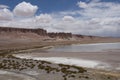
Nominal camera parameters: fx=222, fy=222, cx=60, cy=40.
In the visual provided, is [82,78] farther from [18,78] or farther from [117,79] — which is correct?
[18,78]

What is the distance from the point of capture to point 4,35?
163250mm

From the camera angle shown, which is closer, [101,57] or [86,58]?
[86,58]

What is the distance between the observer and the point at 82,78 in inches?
766

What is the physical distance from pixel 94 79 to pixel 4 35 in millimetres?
151079

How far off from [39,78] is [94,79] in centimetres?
478

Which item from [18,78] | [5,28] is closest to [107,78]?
[18,78]

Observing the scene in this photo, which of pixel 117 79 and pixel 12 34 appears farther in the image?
pixel 12 34

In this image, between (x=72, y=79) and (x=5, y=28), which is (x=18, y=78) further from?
(x=5, y=28)

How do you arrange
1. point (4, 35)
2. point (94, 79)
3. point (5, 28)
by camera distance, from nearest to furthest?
point (94, 79)
point (4, 35)
point (5, 28)

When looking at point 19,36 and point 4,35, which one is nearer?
point 4,35

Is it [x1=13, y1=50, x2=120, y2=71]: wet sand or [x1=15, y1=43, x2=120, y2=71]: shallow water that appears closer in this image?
[x1=13, y1=50, x2=120, y2=71]: wet sand

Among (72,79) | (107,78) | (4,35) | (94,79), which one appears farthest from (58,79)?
(4,35)

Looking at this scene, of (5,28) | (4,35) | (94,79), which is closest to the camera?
(94,79)

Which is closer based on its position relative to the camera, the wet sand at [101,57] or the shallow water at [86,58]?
the wet sand at [101,57]
